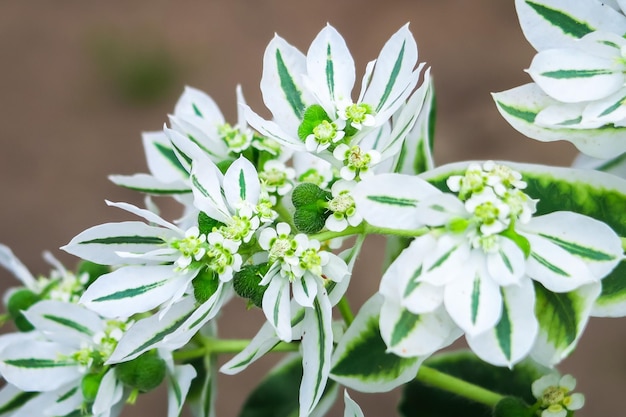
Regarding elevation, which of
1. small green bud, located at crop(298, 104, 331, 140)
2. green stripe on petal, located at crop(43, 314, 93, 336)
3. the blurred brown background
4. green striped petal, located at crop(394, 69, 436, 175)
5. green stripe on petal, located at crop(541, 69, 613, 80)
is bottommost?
the blurred brown background

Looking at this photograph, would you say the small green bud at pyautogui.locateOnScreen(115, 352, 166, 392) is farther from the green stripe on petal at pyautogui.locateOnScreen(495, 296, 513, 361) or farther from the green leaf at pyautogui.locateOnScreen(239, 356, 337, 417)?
the green stripe on petal at pyautogui.locateOnScreen(495, 296, 513, 361)

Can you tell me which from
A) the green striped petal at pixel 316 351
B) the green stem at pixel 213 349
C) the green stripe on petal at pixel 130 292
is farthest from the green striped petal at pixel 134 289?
the green stem at pixel 213 349

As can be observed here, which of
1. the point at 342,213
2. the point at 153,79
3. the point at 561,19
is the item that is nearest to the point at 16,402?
the point at 342,213

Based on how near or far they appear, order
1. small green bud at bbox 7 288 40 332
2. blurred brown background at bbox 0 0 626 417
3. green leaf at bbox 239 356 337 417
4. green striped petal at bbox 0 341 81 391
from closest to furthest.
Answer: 1. green striped petal at bbox 0 341 81 391
2. small green bud at bbox 7 288 40 332
3. green leaf at bbox 239 356 337 417
4. blurred brown background at bbox 0 0 626 417

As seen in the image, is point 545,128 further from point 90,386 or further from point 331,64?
point 90,386

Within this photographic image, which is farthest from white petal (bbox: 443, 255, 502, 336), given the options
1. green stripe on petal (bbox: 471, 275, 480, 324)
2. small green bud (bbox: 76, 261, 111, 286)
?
small green bud (bbox: 76, 261, 111, 286)

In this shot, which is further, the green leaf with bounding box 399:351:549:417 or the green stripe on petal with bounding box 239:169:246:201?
the green leaf with bounding box 399:351:549:417

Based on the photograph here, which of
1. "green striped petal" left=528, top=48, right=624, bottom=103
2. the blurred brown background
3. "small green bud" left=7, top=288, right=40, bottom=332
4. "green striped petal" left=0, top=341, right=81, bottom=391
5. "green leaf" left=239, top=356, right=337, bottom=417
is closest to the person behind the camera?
"green striped petal" left=528, top=48, right=624, bottom=103
